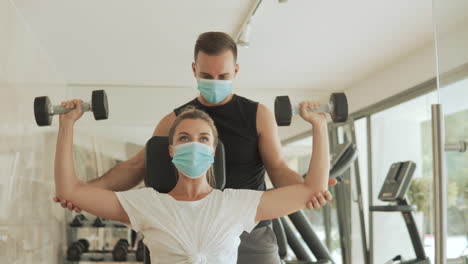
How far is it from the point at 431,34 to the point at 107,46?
280 cm

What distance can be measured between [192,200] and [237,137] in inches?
11.6

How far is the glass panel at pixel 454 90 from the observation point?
1336mm

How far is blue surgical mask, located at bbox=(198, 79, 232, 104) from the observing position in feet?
5.89

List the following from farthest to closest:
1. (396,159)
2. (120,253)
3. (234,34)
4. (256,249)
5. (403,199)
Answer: (396,159)
(120,253)
(234,34)
(403,199)
(256,249)

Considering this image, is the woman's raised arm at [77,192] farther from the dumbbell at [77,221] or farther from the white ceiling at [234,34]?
the dumbbell at [77,221]

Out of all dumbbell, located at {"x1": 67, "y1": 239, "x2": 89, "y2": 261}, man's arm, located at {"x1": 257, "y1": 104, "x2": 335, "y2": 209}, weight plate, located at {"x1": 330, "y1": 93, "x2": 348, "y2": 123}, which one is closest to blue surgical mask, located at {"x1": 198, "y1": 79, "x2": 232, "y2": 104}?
man's arm, located at {"x1": 257, "y1": 104, "x2": 335, "y2": 209}

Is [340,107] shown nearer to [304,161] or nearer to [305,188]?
[305,188]

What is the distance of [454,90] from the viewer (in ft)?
4.45

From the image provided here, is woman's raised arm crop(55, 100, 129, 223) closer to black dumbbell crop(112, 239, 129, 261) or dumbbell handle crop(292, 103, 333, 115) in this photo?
dumbbell handle crop(292, 103, 333, 115)

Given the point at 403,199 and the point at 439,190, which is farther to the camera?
the point at 403,199

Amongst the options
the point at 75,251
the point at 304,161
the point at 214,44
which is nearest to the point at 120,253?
the point at 75,251

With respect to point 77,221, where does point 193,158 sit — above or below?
above

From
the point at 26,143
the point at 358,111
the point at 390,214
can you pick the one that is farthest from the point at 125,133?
the point at 390,214

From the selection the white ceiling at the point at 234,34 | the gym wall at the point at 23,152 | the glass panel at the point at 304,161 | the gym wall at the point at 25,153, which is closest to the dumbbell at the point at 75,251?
the gym wall at the point at 25,153
